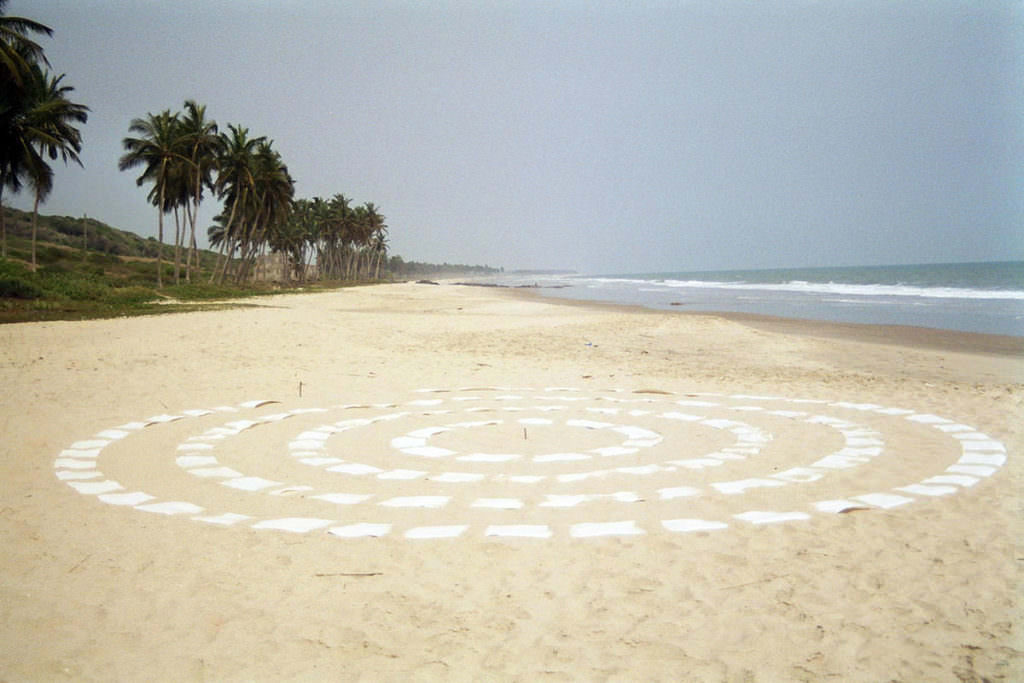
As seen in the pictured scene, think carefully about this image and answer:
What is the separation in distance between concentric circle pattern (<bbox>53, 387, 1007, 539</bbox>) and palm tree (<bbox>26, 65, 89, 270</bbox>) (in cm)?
3296

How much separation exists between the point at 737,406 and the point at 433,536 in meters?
5.83

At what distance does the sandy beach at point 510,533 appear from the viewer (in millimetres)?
3316

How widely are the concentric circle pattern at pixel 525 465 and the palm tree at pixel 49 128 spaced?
32964mm

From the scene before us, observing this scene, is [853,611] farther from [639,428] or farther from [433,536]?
[639,428]

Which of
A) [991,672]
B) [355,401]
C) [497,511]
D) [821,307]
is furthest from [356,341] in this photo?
[821,307]

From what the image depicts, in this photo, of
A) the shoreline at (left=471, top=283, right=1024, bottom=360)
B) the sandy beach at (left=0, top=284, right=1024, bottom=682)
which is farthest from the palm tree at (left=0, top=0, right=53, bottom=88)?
the shoreline at (left=471, top=283, right=1024, bottom=360)

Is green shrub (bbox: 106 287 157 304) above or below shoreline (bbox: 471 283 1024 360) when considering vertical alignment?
above

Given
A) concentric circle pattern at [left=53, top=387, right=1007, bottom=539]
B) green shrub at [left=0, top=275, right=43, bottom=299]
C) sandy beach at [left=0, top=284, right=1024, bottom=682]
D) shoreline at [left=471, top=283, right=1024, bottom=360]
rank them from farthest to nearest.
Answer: green shrub at [left=0, top=275, right=43, bottom=299], shoreline at [left=471, top=283, right=1024, bottom=360], concentric circle pattern at [left=53, top=387, right=1007, bottom=539], sandy beach at [left=0, top=284, right=1024, bottom=682]

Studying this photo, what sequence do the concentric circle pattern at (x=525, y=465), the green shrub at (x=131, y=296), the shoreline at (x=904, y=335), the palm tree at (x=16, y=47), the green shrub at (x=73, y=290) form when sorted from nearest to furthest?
the concentric circle pattern at (x=525, y=465) < the shoreline at (x=904, y=335) < the palm tree at (x=16, y=47) < the green shrub at (x=73, y=290) < the green shrub at (x=131, y=296)

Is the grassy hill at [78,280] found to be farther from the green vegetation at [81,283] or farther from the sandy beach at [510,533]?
the sandy beach at [510,533]

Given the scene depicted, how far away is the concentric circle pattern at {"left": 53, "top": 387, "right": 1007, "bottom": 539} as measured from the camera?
5137 mm

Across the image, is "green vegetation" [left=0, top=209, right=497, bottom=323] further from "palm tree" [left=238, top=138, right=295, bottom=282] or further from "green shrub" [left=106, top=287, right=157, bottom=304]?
"palm tree" [left=238, top=138, right=295, bottom=282]

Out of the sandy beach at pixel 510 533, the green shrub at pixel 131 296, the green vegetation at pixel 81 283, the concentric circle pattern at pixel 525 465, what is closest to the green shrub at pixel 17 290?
the green vegetation at pixel 81 283

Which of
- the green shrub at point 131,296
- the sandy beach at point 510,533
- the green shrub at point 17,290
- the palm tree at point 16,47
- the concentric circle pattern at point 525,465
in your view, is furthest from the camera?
the green shrub at point 131,296
